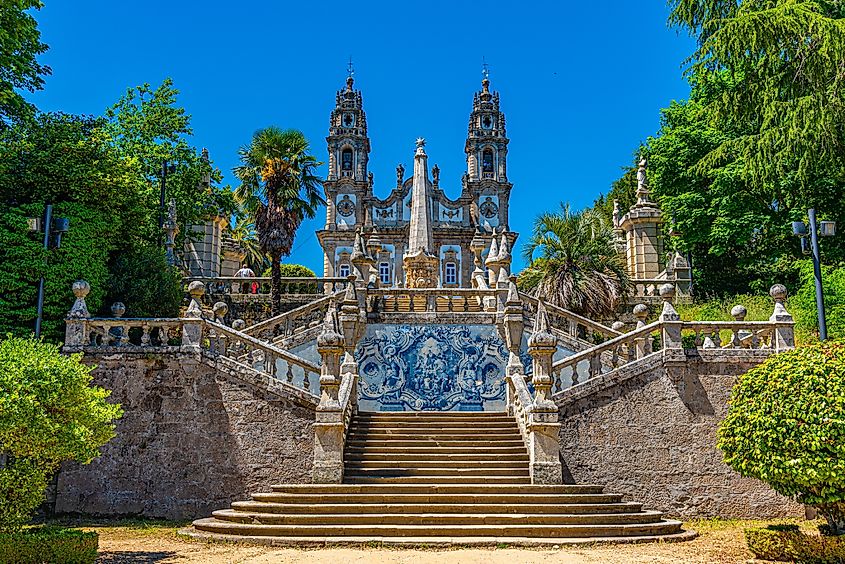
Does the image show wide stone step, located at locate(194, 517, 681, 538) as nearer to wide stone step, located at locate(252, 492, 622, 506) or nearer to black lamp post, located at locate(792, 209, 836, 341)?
wide stone step, located at locate(252, 492, 622, 506)

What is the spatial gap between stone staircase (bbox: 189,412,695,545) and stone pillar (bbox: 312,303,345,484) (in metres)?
0.34

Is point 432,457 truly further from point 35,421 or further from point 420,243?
point 420,243

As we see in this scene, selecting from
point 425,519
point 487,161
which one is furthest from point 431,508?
point 487,161

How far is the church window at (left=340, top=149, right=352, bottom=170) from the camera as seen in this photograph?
57500 mm

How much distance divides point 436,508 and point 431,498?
0.26m

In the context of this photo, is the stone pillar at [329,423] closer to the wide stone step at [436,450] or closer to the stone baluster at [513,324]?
the wide stone step at [436,450]

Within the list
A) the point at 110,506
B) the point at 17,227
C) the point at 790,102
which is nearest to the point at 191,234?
the point at 17,227

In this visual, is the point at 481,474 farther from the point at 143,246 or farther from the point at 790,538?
the point at 143,246

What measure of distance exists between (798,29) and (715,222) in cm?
1327

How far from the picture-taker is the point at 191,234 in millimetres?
30609

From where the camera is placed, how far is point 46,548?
923cm

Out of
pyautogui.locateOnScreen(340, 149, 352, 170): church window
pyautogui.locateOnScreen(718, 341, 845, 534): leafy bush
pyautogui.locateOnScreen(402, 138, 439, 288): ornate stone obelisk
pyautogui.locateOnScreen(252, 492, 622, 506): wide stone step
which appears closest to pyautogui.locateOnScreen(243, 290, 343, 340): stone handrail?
pyautogui.locateOnScreen(402, 138, 439, 288): ornate stone obelisk

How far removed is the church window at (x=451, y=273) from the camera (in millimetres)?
51375

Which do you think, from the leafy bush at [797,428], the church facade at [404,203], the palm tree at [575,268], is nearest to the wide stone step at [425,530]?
the leafy bush at [797,428]
